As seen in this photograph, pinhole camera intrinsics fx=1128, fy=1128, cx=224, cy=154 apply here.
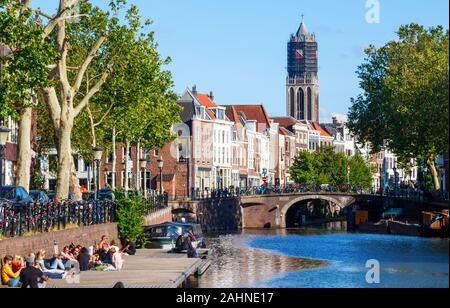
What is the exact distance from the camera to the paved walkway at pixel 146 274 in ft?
115

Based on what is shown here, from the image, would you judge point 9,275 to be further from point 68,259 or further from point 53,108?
point 53,108

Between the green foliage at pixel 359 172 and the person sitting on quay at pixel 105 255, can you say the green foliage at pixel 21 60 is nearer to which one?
the person sitting on quay at pixel 105 255

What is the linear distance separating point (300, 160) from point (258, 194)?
34887 millimetres

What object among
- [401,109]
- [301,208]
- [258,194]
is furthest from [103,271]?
[301,208]

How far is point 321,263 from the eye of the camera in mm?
54656

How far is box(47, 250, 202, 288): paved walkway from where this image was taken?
35156mm

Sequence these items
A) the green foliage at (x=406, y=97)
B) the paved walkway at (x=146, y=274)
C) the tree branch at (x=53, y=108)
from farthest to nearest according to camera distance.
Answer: the green foliage at (x=406, y=97)
the tree branch at (x=53, y=108)
the paved walkway at (x=146, y=274)

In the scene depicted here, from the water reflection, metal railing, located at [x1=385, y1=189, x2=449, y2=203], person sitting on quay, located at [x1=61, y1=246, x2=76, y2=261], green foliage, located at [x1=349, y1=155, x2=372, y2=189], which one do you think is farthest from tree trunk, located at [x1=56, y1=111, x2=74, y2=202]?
green foliage, located at [x1=349, y1=155, x2=372, y2=189]

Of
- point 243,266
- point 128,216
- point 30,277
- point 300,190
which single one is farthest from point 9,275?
point 300,190

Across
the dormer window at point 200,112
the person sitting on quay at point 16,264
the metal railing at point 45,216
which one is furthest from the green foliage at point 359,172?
the person sitting on quay at point 16,264

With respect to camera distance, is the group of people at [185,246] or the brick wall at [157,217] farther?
the brick wall at [157,217]

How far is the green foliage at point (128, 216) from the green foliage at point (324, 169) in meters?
95.6

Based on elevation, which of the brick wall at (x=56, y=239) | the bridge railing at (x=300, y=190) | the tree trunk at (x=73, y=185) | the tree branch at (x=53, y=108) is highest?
the tree branch at (x=53, y=108)

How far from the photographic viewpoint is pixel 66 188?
54.0m
